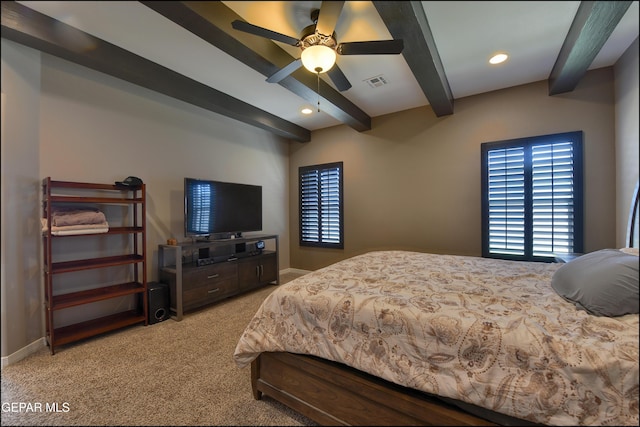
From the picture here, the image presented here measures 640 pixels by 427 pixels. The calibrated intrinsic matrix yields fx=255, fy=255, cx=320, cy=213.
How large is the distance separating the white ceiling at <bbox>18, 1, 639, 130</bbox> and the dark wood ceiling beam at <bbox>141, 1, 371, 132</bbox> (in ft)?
0.38

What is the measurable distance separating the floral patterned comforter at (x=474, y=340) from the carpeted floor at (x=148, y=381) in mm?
320

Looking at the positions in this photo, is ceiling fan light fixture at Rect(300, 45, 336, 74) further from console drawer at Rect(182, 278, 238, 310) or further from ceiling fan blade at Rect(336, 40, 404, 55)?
console drawer at Rect(182, 278, 238, 310)

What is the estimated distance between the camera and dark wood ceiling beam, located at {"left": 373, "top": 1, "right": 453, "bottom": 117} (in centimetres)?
149

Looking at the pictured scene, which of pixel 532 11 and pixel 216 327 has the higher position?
pixel 532 11

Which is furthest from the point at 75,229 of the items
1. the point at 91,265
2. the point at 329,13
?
the point at 329,13

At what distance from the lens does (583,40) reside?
163 centimetres

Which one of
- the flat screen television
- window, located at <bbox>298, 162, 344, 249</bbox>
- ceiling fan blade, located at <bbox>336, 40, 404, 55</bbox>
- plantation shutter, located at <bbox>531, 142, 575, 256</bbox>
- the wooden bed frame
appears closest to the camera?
the wooden bed frame

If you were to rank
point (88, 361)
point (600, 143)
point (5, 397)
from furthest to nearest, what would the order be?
point (600, 143) < point (88, 361) < point (5, 397)

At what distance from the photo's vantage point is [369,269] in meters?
2.00

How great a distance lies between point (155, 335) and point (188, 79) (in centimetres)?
257

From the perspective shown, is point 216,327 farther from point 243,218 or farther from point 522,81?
point 522,81

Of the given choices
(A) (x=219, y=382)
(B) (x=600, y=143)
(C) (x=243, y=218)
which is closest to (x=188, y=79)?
(C) (x=243, y=218)

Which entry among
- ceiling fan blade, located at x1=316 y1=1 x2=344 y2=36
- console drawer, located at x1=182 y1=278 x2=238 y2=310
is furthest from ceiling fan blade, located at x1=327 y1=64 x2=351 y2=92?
console drawer, located at x1=182 y1=278 x2=238 y2=310

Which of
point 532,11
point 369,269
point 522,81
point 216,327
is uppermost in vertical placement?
point 522,81
